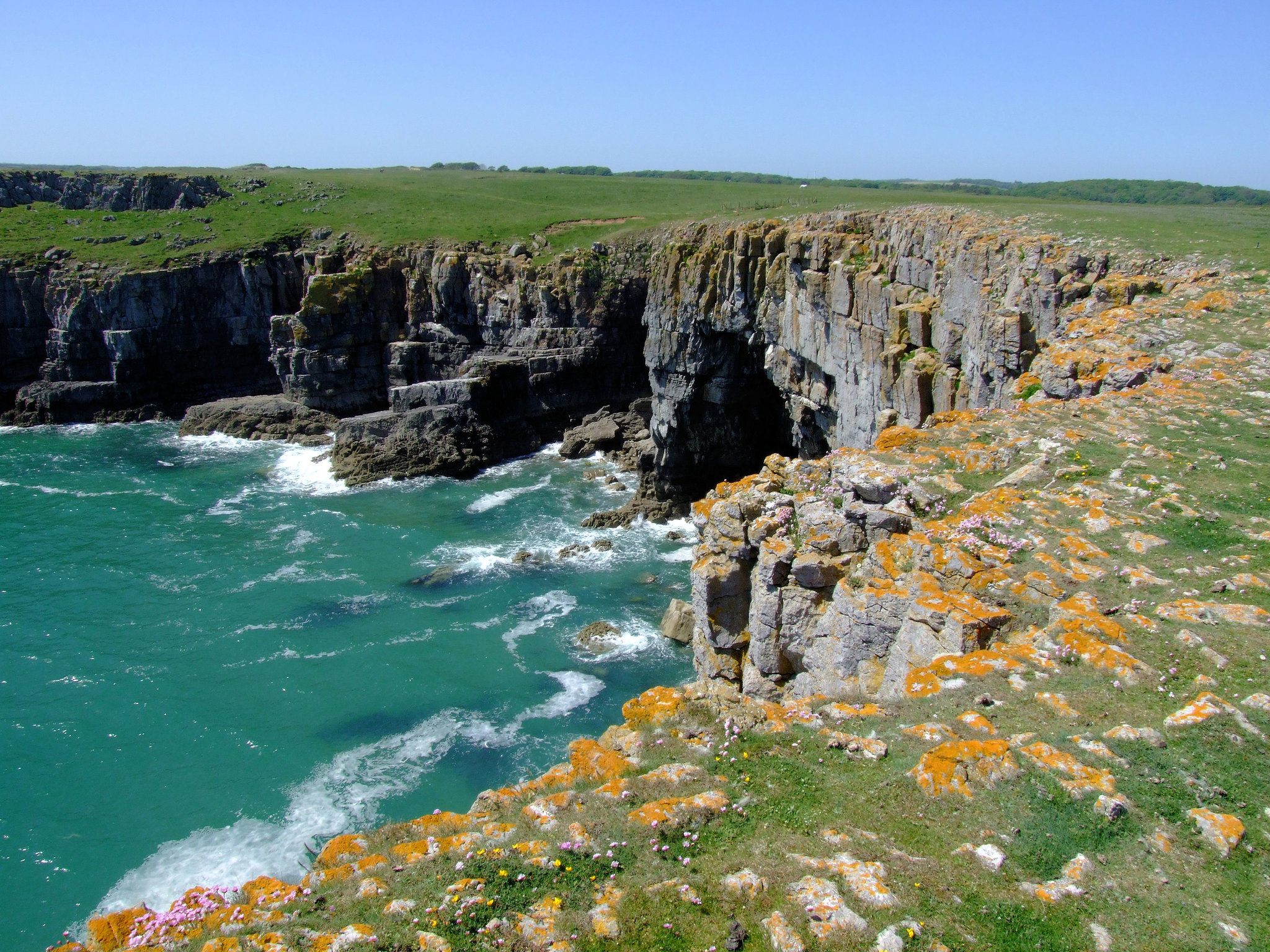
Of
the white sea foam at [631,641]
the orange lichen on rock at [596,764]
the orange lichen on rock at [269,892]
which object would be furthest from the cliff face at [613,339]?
the orange lichen on rock at [269,892]

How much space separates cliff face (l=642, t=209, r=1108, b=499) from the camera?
27323 mm

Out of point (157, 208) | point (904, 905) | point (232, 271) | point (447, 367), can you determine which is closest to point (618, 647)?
point (904, 905)

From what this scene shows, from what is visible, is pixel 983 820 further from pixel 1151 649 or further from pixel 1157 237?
pixel 1157 237

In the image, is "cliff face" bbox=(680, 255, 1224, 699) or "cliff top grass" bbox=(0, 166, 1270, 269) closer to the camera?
"cliff face" bbox=(680, 255, 1224, 699)

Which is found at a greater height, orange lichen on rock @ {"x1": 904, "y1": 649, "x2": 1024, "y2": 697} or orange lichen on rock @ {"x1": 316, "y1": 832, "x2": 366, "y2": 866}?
orange lichen on rock @ {"x1": 904, "y1": 649, "x2": 1024, "y2": 697}

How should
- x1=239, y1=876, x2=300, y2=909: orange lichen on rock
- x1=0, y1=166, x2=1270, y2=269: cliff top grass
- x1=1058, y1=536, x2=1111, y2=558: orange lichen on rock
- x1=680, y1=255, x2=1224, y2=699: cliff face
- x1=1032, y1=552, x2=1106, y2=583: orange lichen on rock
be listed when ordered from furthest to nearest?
x1=0, y1=166, x2=1270, y2=269: cliff top grass → x1=1058, y1=536, x2=1111, y2=558: orange lichen on rock → x1=680, y1=255, x2=1224, y2=699: cliff face → x1=1032, y1=552, x2=1106, y2=583: orange lichen on rock → x1=239, y1=876, x2=300, y2=909: orange lichen on rock

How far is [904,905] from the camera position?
778cm

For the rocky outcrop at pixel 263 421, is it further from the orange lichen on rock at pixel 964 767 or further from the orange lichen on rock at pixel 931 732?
the orange lichen on rock at pixel 964 767

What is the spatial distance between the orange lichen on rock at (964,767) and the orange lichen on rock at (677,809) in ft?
7.79

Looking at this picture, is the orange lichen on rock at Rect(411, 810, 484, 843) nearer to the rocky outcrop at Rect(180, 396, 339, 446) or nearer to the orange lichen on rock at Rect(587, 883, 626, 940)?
the orange lichen on rock at Rect(587, 883, 626, 940)

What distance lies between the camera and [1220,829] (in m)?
7.98

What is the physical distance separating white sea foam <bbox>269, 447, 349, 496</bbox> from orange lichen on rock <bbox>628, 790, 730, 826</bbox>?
4997 centimetres

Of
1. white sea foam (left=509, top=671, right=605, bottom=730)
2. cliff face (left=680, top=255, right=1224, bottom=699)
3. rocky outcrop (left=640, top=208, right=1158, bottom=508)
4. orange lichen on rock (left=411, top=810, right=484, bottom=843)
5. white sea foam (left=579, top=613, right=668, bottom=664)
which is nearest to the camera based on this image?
orange lichen on rock (left=411, top=810, right=484, bottom=843)

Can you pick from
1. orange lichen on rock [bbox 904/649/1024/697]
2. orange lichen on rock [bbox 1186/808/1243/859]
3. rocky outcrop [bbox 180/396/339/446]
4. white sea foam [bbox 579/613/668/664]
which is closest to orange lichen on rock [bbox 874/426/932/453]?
orange lichen on rock [bbox 904/649/1024/697]
